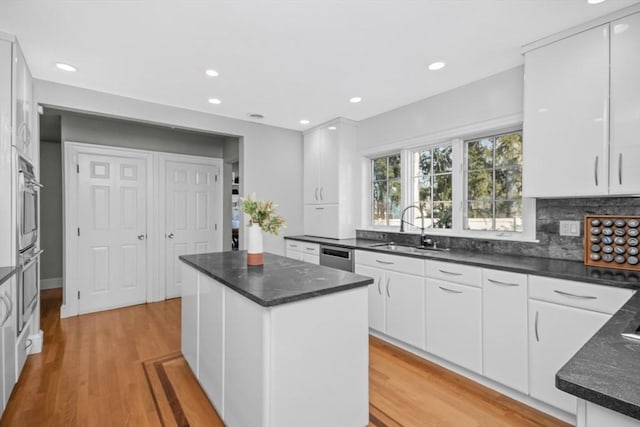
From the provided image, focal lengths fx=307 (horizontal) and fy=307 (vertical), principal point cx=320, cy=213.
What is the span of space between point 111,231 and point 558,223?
196 inches

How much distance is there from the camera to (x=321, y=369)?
163 cm

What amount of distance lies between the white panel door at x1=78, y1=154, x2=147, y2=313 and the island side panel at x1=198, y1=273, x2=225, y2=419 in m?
2.66

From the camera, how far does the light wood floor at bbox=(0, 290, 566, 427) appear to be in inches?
76.7

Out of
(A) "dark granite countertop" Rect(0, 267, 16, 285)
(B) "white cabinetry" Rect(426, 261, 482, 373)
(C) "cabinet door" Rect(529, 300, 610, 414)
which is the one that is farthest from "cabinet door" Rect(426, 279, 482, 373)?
(A) "dark granite countertop" Rect(0, 267, 16, 285)

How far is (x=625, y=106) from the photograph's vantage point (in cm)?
191

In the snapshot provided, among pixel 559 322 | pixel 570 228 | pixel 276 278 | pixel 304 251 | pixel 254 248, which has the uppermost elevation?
pixel 570 228

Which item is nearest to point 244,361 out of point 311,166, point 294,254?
point 294,254

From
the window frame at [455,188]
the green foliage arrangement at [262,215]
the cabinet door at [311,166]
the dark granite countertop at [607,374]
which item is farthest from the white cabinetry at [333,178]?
the dark granite countertop at [607,374]

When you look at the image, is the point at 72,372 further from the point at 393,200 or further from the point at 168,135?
the point at 393,200

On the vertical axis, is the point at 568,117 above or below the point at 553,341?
above

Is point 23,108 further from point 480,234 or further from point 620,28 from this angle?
point 620,28

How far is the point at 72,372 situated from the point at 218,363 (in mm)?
1531

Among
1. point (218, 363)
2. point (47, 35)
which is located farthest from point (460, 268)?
point (47, 35)

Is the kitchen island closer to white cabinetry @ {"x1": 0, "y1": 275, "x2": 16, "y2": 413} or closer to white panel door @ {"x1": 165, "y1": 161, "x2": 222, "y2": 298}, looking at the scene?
white cabinetry @ {"x1": 0, "y1": 275, "x2": 16, "y2": 413}
